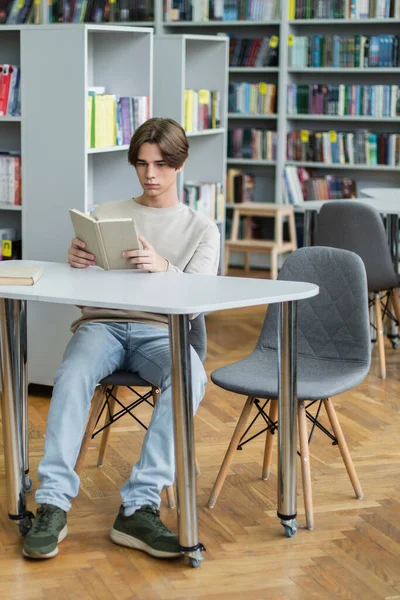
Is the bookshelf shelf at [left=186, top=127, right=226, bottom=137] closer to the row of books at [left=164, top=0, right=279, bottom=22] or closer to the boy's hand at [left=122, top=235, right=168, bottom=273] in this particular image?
the row of books at [left=164, top=0, right=279, bottom=22]

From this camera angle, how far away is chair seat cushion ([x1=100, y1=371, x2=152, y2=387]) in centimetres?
286

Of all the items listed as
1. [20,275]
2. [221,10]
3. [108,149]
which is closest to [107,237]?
[20,275]

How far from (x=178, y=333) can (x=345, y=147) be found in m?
5.03

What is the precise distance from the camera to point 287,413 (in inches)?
106

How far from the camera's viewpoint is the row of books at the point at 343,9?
687cm

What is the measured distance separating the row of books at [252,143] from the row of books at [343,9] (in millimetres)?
878

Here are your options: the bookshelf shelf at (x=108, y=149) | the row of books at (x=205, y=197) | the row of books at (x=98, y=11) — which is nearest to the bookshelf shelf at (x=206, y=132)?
the row of books at (x=205, y=197)

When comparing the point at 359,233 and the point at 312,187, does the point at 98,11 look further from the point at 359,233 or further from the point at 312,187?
the point at 359,233

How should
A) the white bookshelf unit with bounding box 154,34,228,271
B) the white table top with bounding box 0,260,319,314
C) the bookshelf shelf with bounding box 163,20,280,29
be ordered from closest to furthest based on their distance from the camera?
1. the white table top with bounding box 0,260,319,314
2. the white bookshelf unit with bounding box 154,34,228,271
3. the bookshelf shelf with bounding box 163,20,280,29

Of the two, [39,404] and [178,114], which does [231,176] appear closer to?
[178,114]

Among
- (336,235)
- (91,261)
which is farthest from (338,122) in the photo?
(91,261)

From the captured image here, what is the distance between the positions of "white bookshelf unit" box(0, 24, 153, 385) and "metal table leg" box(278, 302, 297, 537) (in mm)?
1564

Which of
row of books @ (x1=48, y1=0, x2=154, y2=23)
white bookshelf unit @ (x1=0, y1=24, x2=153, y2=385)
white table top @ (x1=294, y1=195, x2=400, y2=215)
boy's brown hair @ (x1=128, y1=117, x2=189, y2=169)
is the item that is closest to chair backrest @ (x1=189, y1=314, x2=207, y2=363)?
boy's brown hair @ (x1=128, y1=117, x2=189, y2=169)

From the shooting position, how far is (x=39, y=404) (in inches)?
162
